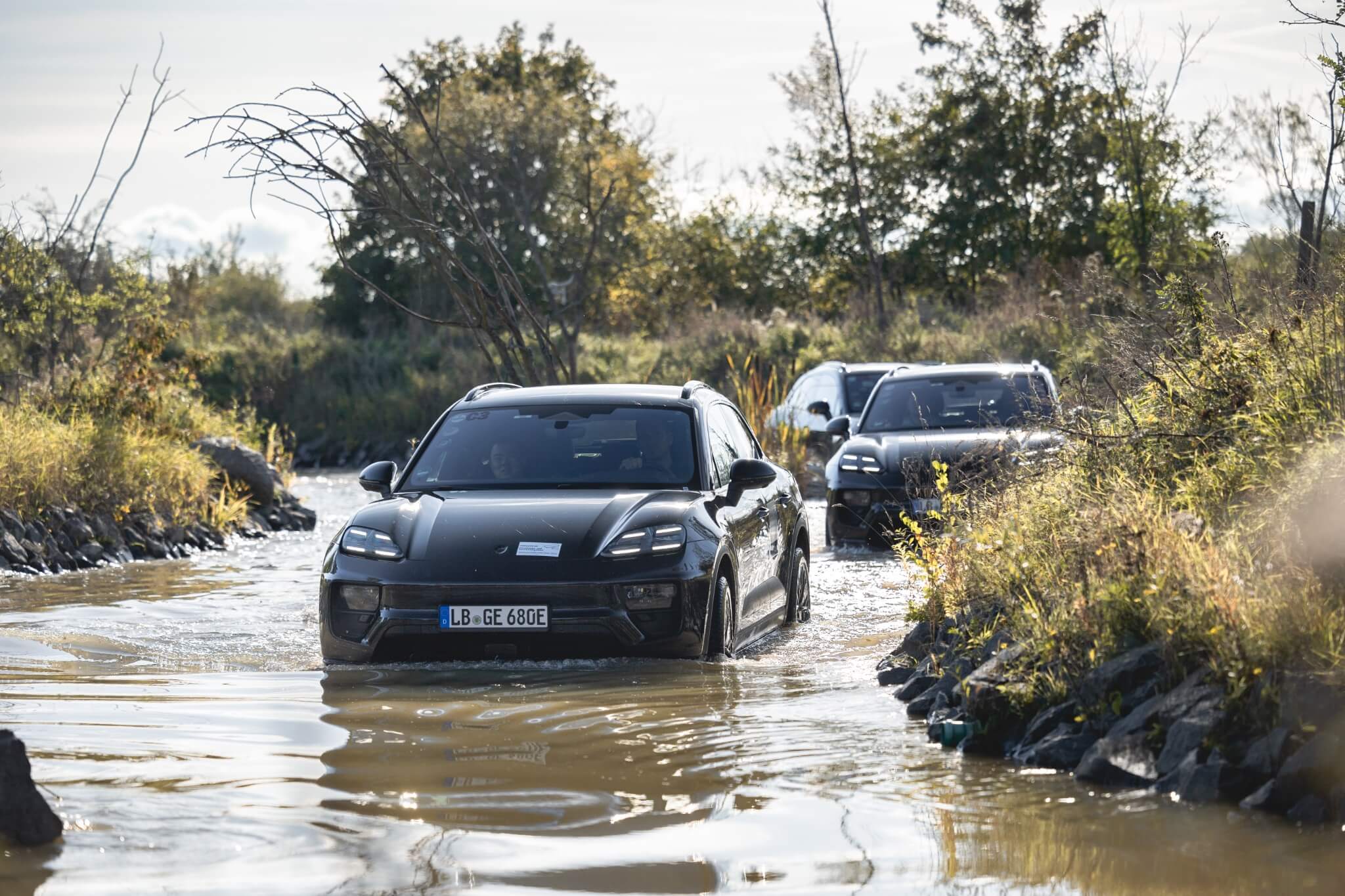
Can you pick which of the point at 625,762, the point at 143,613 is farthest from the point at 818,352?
the point at 625,762

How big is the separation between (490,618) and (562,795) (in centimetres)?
251

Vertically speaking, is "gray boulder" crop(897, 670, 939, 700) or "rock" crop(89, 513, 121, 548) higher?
"rock" crop(89, 513, 121, 548)

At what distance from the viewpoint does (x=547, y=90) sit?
49375 mm

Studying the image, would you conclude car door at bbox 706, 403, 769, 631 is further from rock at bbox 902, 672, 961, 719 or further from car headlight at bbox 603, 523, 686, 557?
rock at bbox 902, 672, 961, 719

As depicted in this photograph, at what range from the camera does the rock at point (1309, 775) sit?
5160mm

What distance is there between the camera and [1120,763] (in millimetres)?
5660

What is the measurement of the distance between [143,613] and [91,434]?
6.21m

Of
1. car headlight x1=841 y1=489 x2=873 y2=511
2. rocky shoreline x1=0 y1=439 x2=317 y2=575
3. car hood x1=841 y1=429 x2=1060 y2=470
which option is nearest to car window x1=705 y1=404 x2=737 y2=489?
car hood x1=841 y1=429 x2=1060 y2=470

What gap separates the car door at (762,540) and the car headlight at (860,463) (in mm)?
4047

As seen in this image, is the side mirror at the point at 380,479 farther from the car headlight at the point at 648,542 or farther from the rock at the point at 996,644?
the rock at the point at 996,644

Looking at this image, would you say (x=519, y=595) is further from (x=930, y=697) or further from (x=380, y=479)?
(x=930, y=697)

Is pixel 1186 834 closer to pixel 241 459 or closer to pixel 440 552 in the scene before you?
pixel 440 552

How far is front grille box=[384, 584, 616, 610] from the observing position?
791cm

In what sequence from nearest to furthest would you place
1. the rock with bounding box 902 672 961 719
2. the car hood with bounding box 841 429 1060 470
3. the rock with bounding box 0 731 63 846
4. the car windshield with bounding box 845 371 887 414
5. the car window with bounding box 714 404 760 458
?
the rock with bounding box 0 731 63 846 → the rock with bounding box 902 672 961 719 → the car window with bounding box 714 404 760 458 → the car hood with bounding box 841 429 1060 470 → the car windshield with bounding box 845 371 887 414
